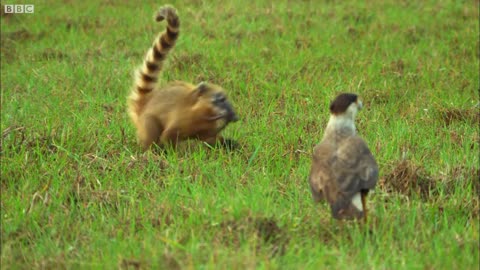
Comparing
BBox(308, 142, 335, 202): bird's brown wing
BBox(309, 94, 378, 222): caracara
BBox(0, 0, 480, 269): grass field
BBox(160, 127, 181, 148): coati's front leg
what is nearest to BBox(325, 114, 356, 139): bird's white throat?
BBox(309, 94, 378, 222): caracara

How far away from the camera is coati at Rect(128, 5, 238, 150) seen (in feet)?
22.1

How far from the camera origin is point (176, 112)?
6.82 meters

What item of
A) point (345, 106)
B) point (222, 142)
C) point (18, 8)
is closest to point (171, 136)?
point (222, 142)

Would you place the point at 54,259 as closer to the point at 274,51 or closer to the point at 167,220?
the point at 167,220

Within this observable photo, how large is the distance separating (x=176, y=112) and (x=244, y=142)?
60cm

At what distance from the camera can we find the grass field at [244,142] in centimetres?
460

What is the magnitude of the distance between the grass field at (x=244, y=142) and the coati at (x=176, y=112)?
0.46 ft

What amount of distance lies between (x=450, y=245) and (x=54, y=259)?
83.5 inches

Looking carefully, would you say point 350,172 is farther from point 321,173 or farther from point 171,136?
point 171,136

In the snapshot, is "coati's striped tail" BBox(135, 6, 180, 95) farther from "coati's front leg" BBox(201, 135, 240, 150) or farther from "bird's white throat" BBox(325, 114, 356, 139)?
"bird's white throat" BBox(325, 114, 356, 139)

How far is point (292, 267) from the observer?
4293 mm

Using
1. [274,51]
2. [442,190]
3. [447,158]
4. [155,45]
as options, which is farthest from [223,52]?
[442,190]

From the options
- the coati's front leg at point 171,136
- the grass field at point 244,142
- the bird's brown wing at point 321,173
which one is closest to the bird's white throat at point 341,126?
the bird's brown wing at point 321,173

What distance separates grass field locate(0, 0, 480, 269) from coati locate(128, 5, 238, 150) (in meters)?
0.14
